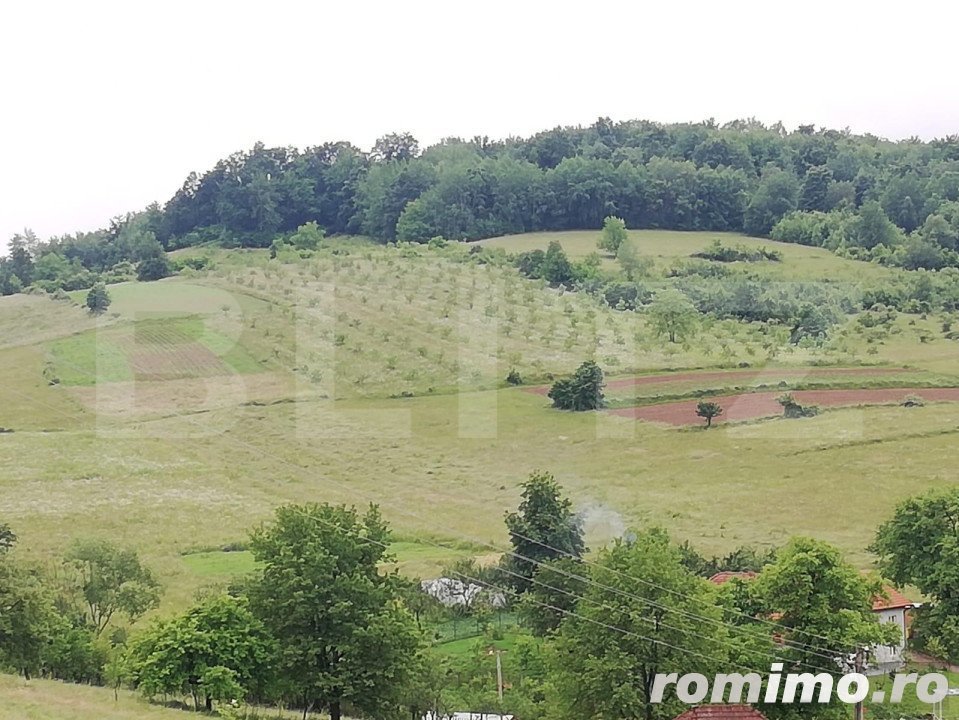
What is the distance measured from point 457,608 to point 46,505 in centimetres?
1739

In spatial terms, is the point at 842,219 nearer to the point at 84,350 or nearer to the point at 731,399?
the point at 731,399

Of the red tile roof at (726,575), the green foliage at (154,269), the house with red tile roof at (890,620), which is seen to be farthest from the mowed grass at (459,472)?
the green foliage at (154,269)

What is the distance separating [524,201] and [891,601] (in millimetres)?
85057

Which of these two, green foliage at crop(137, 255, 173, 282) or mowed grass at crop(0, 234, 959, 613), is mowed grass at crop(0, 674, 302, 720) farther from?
green foliage at crop(137, 255, 173, 282)

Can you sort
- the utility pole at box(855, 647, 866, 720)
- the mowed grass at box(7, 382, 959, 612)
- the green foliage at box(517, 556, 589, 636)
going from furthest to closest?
the mowed grass at box(7, 382, 959, 612) < the green foliage at box(517, 556, 589, 636) < the utility pole at box(855, 647, 866, 720)

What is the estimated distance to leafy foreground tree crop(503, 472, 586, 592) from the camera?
34781 millimetres

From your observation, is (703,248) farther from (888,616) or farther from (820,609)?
(820,609)

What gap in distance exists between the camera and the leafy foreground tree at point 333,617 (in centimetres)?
2352

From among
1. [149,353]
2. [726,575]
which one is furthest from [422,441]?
[149,353]

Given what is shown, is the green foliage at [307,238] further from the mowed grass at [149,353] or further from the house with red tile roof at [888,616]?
the house with red tile roof at [888,616]

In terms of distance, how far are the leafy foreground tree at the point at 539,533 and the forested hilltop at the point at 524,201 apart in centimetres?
7093

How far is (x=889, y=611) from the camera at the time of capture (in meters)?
30.9

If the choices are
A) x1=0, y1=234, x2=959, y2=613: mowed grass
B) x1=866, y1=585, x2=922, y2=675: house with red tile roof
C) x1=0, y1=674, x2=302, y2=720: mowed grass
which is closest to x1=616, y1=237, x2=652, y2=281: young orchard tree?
x1=0, y1=234, x2=959, y2=613: mowed grass

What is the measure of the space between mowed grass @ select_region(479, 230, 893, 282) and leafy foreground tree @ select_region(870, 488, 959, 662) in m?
56.8
